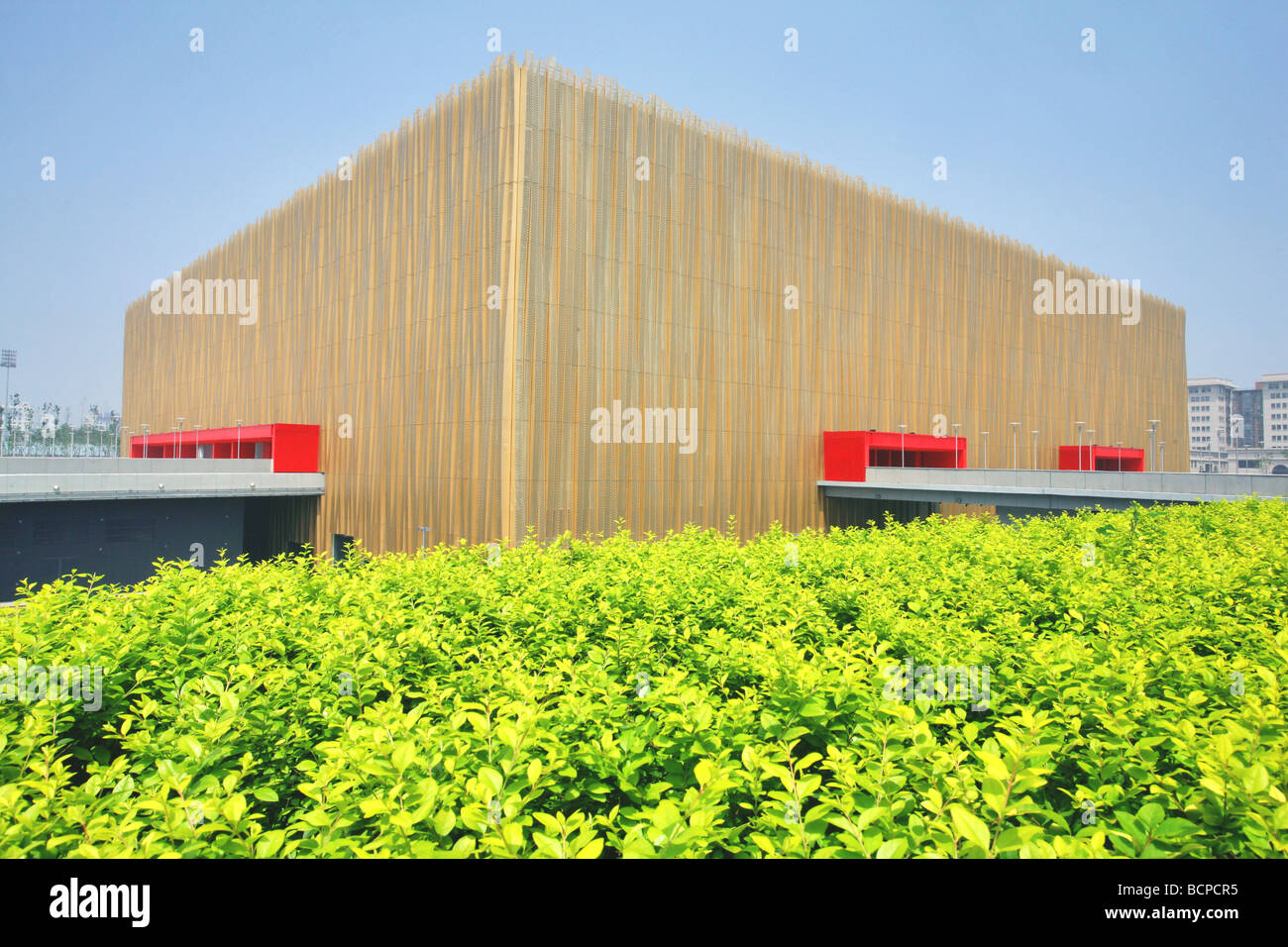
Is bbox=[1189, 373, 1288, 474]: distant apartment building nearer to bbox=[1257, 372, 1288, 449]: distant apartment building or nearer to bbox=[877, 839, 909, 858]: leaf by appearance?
bbox=[1257, 372, 1288, 449]: distant apartment building

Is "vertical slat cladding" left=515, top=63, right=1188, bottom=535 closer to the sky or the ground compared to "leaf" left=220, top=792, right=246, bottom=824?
closer to the sky

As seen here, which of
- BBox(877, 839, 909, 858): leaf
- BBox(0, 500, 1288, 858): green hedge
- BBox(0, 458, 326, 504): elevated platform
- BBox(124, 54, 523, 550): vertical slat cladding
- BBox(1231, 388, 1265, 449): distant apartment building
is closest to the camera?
BBox(877, 839, 909, 858): leaf

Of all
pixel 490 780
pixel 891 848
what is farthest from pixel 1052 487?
pixel 490 780

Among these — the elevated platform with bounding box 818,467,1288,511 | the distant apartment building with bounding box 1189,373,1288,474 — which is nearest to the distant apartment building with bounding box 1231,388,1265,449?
the distant apartment building with bounding box 1189,373,1288,474

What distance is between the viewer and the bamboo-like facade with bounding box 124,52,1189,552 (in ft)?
68.0

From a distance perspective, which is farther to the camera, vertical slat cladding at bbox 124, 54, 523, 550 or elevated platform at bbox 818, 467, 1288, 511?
vertical slat cladding at bbox 124, 54, 523, 550

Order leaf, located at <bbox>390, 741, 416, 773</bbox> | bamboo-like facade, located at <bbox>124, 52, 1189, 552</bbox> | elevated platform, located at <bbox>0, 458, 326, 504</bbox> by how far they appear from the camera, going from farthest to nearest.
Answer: bamboo-like facade, located at <bbox>124, 52, 1189, 552</bbox> → elevated platform, located at <bbox>0, 458, 326, 504</bbox> → leaf, located at <bbox>390, 741, 416, 773</bbox>

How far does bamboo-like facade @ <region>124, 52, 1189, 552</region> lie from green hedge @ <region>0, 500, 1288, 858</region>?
14678mm

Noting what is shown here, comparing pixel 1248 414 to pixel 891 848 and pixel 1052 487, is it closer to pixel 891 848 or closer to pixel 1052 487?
pixel 1052 487

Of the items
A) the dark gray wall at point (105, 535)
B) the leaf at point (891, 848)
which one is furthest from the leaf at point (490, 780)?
the dark gray wall at point (105, 535)

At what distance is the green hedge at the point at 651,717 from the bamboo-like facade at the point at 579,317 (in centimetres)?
1468

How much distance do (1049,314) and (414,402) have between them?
3823cm

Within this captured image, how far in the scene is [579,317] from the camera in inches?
843

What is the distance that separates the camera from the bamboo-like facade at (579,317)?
20734 mm
